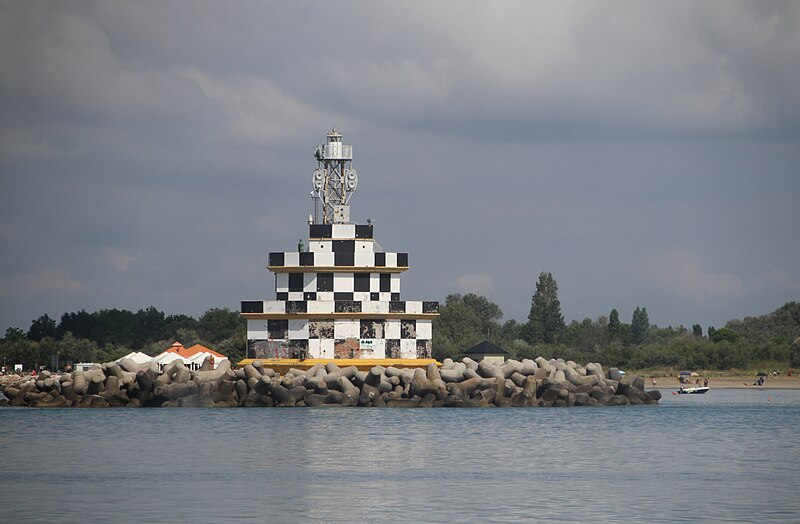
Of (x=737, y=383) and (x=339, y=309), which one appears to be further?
(x=737, y=383)

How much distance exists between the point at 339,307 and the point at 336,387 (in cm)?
487

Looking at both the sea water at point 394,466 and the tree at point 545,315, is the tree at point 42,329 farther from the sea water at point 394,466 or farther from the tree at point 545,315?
the sea water at point 394,466

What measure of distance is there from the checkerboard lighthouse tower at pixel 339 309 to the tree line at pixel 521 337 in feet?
123

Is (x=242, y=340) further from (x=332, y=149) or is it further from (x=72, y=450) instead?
(x=72, y=450)

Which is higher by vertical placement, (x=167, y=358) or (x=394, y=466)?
(x=167, y=358)

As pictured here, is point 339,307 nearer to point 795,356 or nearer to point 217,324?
point 795,356

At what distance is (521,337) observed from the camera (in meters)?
135

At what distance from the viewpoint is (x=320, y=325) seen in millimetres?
59969

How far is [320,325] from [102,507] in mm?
33605

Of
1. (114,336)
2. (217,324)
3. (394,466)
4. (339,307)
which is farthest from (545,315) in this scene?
(394,466)

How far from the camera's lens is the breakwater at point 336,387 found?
185ft

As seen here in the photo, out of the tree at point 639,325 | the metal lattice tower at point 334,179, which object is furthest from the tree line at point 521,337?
the metal lattice tower at point 334,179

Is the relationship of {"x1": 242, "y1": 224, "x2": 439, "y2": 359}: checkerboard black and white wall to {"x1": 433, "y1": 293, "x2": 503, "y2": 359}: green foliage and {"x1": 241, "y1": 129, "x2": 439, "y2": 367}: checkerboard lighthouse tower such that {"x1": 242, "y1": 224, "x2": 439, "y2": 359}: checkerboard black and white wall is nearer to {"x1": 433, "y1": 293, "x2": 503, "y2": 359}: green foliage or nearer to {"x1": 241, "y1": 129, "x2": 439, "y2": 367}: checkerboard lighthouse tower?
{"x1": 241, "y1": 129, "x2": 439, "y2": 367}: checkerboard lighthouse tower

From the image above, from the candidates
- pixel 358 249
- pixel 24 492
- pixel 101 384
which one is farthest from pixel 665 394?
pixel 24 492
